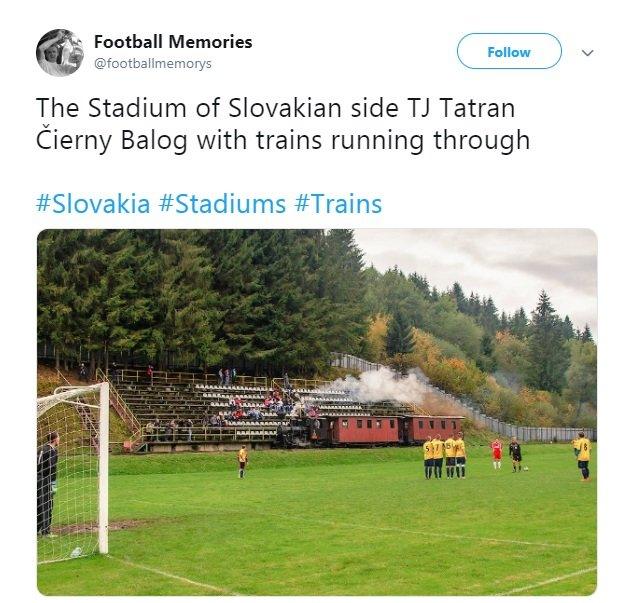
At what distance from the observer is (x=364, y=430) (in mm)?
46625

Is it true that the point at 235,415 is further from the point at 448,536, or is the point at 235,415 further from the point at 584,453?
the point at 448,536

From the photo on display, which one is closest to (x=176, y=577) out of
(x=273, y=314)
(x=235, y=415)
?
(x=273, y=314)

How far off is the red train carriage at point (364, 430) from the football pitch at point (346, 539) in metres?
16.5

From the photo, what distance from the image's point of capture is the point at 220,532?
53.8 ft

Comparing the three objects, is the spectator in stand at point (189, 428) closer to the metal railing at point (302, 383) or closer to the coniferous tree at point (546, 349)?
the metal railing at point (302, 383)

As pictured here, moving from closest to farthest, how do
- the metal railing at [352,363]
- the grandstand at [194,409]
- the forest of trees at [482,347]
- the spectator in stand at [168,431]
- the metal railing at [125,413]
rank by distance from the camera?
the forest of trees at [482,347]
the metal railing at [125,413]
the grandstand at [194,409]
the spectator in stand at [168,431]
the metal railing at [352,363]

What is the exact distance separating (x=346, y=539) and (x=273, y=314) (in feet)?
79.1

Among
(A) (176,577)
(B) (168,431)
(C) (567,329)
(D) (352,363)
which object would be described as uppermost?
(C) (567,329)

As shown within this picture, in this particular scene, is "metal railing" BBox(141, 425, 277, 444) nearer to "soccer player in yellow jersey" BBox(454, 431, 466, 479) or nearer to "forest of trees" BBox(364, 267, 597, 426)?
"forest of trees" BBox(364, 267, 597, 426)

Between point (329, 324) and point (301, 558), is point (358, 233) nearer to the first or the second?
point (329, 324)

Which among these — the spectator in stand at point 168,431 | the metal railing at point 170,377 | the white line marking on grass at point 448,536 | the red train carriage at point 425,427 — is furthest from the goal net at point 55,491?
the red train carriage at point 425,427

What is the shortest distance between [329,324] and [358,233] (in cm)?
681
